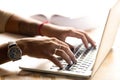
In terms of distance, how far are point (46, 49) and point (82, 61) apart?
0.48 ft

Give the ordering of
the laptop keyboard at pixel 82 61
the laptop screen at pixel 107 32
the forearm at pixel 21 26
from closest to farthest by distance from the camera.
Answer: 1. the laptop screen at pixel 107 32
2. the laptop keyboard at pixel 82 61
3. the forearm at pixel 21 26

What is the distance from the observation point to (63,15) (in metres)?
1.57

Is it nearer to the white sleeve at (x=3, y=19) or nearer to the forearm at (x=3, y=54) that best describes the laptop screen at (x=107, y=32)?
the forearm at (x=3, y=54)

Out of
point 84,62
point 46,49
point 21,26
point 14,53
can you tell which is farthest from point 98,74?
point 21,26

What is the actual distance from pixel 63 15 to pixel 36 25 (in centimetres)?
20

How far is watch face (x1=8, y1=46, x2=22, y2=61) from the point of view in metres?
1.10

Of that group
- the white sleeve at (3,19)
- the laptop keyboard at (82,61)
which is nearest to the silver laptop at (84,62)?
the laptop keyboard at (82,61)

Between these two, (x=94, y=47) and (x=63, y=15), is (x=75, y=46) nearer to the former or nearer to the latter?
(x=94, y=47)

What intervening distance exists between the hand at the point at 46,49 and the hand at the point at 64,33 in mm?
170

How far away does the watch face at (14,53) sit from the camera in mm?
1097

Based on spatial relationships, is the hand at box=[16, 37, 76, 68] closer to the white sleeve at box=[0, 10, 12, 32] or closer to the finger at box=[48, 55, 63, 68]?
the finger at box=[48, 55, 63, 68]

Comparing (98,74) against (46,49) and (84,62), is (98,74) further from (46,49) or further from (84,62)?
(46,49)

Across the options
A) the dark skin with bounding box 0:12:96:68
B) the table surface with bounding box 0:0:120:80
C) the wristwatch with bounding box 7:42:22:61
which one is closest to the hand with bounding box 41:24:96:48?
the dark skin with bounding box 0:12:96:68

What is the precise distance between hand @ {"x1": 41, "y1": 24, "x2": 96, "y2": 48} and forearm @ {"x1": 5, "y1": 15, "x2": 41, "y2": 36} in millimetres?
55
